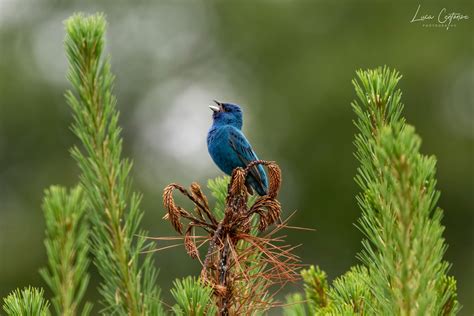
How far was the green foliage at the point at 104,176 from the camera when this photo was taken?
1836 millimetres

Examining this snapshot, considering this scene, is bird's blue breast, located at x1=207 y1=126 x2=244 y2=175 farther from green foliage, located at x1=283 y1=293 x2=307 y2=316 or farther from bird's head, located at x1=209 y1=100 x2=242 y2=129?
green foliage, located at x1=283 y1=293 x2=307 y2=316

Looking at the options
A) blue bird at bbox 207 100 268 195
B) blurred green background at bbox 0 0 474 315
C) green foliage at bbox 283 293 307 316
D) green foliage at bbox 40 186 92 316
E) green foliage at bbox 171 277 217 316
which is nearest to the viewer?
green foliage at bbox 40 186 92 316

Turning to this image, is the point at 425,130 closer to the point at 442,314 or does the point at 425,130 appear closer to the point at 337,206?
the point at 337,206

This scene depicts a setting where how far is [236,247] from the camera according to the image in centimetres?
240

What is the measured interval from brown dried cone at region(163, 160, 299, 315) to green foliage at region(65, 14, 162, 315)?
300 millimetres

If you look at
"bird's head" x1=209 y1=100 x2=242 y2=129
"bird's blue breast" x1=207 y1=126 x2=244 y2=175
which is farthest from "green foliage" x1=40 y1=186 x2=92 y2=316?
"bird's head" x1=209 y1=100 x2=242 y2=129

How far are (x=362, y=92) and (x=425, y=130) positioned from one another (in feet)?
69.1

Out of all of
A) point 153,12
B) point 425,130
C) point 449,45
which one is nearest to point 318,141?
point 425,130

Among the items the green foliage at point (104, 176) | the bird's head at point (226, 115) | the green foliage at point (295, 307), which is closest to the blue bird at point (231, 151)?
the bird's head at point (226, 115)

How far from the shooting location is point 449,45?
77.3ft

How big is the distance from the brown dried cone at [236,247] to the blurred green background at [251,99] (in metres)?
16.9

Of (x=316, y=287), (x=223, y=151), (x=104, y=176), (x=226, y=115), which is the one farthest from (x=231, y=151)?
(x=104, y=176)

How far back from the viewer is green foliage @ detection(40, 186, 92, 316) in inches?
65.3

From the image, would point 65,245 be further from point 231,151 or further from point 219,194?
point 231,151
